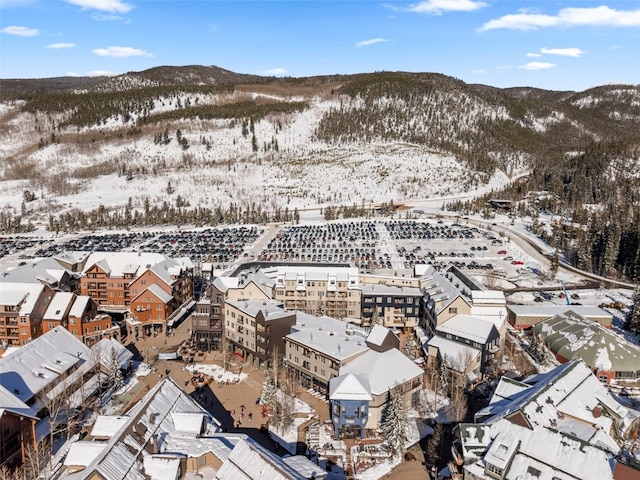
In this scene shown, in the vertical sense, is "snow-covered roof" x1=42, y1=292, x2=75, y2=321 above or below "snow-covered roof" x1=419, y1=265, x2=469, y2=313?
below

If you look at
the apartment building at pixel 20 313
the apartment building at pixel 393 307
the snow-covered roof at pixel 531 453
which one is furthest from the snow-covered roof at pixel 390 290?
the apartment building at pixel 20 313

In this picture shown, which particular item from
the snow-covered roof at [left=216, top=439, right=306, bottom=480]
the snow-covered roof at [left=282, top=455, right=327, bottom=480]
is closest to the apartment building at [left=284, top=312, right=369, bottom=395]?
the snow-covered roof at [left=282, top=455, right=327, bottom=480]

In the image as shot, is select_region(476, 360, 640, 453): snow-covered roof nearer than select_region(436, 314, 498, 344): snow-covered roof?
Yes

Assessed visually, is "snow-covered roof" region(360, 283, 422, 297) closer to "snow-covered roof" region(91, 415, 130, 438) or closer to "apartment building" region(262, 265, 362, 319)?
"apartment building" region(262, 265, 362, 319)

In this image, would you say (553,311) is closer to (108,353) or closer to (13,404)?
(108,353)

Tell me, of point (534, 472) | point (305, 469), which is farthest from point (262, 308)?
point (534, 472)

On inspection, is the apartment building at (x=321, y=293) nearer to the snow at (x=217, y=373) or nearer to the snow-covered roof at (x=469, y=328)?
the snow-covered roof at (x=469, y=328)

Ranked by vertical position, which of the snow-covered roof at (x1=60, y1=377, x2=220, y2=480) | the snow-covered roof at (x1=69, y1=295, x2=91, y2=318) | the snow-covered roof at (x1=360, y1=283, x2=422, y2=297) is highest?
the snow-covered roof at (x1=60, y1=377, x2=220, y2=480)
